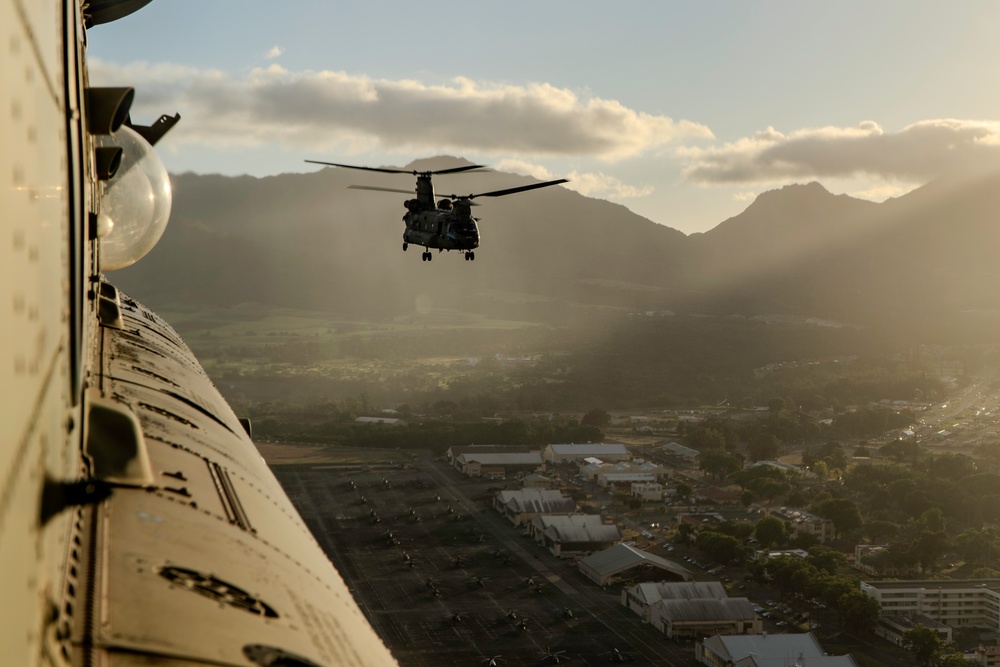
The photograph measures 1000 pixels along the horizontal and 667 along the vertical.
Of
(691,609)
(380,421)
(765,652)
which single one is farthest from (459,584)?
(380,421)

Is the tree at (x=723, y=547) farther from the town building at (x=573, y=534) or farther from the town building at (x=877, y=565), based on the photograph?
the town building at (x=877, y=565)

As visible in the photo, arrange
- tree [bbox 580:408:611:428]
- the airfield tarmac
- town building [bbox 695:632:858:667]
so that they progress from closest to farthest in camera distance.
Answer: town building [bbox 695:632:858:667], the airfield tarmac, tree [bbox 580:408:611:428]

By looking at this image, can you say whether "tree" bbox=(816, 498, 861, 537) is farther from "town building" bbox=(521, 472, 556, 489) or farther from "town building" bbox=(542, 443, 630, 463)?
"town building" bbox=(542, 443, 630, 463)

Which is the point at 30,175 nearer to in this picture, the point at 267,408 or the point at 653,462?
the point at 653,462

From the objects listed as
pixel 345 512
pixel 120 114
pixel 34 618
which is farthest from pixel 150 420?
pixel 345 512

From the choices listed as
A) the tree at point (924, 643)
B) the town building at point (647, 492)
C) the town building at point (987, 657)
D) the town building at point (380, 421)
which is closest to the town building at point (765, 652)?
the tree at point (924, 643)

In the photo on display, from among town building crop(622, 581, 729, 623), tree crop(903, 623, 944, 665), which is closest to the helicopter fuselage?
town building crop(622, 581, 729, 623)

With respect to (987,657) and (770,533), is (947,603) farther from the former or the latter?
(770,533)
